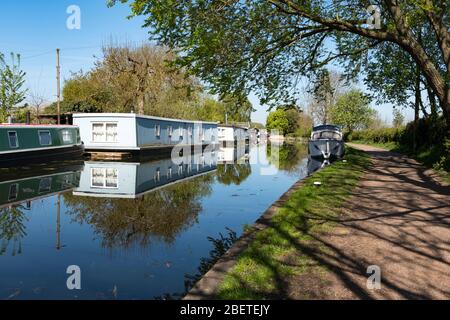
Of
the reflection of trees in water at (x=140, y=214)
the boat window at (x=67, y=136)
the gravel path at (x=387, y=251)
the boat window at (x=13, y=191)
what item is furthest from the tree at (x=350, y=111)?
the boat window at (x=13, y=191)

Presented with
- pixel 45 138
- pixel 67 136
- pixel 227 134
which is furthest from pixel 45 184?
pixel 227 134

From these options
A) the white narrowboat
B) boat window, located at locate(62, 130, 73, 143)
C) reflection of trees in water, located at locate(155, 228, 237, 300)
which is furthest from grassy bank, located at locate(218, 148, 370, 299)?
boat window, located at locate(62, 130, 73, 143)

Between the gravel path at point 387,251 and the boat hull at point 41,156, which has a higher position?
the boat hull at point 41,156

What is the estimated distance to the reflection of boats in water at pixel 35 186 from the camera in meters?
11.4

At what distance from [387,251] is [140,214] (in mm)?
6060

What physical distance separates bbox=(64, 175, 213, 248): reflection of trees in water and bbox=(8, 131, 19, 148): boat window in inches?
333

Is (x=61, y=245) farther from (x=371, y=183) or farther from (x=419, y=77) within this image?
(x=419, y=77)

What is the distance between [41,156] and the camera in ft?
67.4

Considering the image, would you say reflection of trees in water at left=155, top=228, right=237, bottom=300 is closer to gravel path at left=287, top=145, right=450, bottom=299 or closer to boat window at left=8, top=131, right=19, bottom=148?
gravel path at left=287, top=145, right=450, bottom=299

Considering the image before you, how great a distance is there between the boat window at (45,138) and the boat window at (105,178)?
4.22 meters

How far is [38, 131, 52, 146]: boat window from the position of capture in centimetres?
2080

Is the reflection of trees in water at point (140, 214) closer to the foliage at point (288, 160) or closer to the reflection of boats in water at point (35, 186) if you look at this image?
the reflection of boats in water at point (35, 186)

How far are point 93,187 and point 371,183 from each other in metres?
8.91
